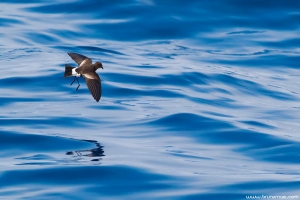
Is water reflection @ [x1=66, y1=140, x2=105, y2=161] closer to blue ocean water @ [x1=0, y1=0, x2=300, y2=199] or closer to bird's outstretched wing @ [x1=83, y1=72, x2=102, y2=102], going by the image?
blue ocean water @ [x1=0, y1=0, x2=300, y2=199]

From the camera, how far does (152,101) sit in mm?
13242

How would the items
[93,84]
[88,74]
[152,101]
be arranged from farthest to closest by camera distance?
[152,101] < [88,74] < [93,84]

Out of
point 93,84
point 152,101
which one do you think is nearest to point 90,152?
point 93,84

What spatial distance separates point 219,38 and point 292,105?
522 cm

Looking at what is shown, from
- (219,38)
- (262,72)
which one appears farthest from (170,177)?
(219,38)

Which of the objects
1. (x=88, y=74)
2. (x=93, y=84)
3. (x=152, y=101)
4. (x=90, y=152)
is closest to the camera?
(x=93, y=84)

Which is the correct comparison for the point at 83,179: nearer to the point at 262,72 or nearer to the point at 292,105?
the point at 292,105

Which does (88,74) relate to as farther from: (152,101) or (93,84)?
(152,101)

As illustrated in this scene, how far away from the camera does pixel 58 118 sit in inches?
463

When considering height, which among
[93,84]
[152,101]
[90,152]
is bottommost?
[90,152]

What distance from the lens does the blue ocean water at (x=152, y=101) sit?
29.2ft

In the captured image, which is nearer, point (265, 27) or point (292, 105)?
point (292, 105)

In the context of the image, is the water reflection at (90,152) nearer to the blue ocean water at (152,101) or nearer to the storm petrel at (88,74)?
the blue ocean water at (152,101)

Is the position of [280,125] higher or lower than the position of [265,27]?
lower
